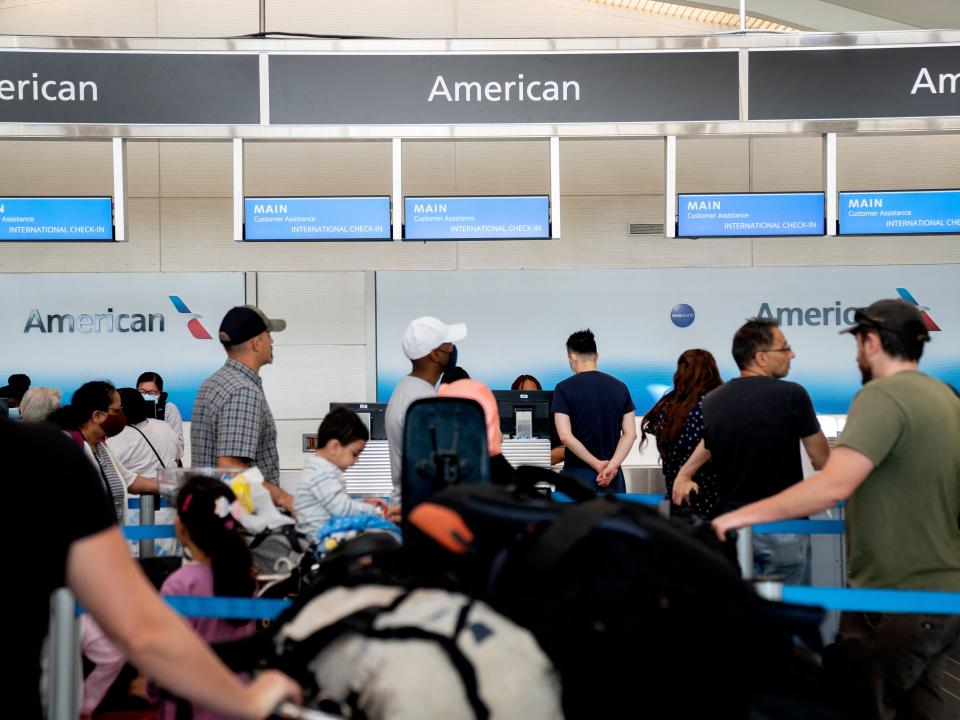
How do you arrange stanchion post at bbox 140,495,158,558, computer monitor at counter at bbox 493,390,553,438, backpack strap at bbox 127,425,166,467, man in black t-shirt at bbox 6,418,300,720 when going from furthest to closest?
computer monitor at counter at bbox 493,390,553,438, backpack strap at bbox 127,425,166,467, stanchion post at bbox 140,495,158,558, man in black t-shirt at bbox 6,418,300,720

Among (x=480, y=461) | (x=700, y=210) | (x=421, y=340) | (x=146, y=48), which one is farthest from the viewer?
(x=700, y=210)

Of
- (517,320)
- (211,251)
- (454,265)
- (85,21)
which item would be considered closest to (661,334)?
(517,320)

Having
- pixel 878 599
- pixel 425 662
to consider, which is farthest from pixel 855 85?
pixel 425 662

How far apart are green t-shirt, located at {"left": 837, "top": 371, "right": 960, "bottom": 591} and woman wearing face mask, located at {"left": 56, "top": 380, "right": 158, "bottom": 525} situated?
2843mm

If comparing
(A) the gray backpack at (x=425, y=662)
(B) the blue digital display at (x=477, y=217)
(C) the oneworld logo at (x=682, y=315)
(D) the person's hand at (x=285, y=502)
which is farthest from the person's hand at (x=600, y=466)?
(A) the gray backpack at (x=425, y=662)

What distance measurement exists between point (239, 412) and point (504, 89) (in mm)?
3338

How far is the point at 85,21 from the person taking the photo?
954 centimetres

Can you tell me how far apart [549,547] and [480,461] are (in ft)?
4.13

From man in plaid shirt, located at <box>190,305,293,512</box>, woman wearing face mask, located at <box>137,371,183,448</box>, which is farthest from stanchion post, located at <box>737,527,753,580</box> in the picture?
woman wearing face mask, located at <box>137,371,183,448</box>

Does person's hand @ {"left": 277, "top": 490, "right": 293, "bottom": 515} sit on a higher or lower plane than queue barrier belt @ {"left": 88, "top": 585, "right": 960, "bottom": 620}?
lower

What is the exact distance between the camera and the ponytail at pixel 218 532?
318cm

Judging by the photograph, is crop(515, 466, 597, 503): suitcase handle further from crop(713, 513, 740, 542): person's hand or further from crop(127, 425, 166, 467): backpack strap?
crop(127, 425, 166, 467): backpack strap

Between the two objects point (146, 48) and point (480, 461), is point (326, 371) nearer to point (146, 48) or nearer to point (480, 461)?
point (146, 48)

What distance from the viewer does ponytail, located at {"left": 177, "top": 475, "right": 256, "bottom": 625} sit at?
318 cm
